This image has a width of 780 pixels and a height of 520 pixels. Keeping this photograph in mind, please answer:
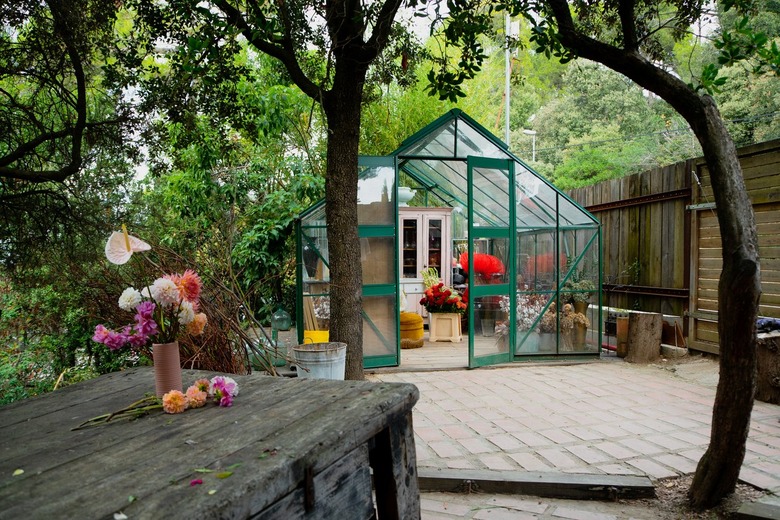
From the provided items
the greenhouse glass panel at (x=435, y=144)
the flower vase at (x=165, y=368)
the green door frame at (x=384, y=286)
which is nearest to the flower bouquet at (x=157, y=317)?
the flower vase at (x=165, y=368)

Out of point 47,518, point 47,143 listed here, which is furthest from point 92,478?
point 47,143

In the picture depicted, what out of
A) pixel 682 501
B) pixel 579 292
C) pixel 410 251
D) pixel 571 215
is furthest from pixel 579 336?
pixel 682 501

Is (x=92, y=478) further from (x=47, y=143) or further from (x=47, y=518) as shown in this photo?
(x=47, y=143)

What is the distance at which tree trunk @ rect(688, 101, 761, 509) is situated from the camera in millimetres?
2371

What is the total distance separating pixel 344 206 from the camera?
3.90 meters

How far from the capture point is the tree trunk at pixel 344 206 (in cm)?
381

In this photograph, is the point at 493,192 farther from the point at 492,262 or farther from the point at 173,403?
the point at 173,403

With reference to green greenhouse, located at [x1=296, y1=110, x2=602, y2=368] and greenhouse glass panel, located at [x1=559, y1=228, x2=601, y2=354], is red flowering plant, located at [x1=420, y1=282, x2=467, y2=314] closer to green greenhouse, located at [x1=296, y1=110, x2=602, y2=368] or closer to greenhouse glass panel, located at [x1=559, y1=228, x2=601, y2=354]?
green greenhouse, located at [x1=296, y1=110, x2=602, y2=368]

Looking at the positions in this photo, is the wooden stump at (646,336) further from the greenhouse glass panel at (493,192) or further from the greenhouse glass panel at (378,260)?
the greenhouse glass panel at (378,260)

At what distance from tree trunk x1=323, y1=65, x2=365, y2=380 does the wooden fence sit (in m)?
4.03

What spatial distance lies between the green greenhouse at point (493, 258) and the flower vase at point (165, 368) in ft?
13.1

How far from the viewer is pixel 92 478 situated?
109 centimetres

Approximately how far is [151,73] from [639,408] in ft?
16.1

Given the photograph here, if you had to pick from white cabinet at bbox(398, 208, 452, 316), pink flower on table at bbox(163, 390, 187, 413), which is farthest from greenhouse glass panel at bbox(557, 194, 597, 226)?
pink flower on table at bbox(163, 390, 187, 413)
